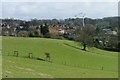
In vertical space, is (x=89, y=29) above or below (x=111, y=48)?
above

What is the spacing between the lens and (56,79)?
28297mm

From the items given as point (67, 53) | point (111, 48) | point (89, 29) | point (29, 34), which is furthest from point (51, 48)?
point (29, 34)

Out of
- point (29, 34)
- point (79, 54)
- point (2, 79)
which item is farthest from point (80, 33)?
point (2, 79)

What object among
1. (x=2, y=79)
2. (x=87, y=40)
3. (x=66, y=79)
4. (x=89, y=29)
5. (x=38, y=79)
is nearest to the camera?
(x=2, y=79)

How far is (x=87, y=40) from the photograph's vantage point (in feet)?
280

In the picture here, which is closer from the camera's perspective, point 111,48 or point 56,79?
point 56,79

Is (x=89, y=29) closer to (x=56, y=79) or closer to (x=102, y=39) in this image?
(x=102, y=39)

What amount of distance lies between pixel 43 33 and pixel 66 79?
9068 cm

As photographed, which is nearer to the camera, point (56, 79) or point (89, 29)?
point (56, 79)

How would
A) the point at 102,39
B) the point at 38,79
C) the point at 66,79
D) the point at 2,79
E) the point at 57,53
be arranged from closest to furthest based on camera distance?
the point at 2,79 < the point at 38,79 < the point at 66,79 < the point at 57,53 < the point at 102,39

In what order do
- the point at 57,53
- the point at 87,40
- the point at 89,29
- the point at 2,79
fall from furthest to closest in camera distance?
the point at 89,29 → the point at 87,40 → the point at 57,53 → the point at 2,79

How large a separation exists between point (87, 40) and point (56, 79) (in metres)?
57.7

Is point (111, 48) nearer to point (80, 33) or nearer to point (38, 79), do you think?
point (80, 33)

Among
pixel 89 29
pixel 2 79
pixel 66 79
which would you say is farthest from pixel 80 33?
pixel 2 79
